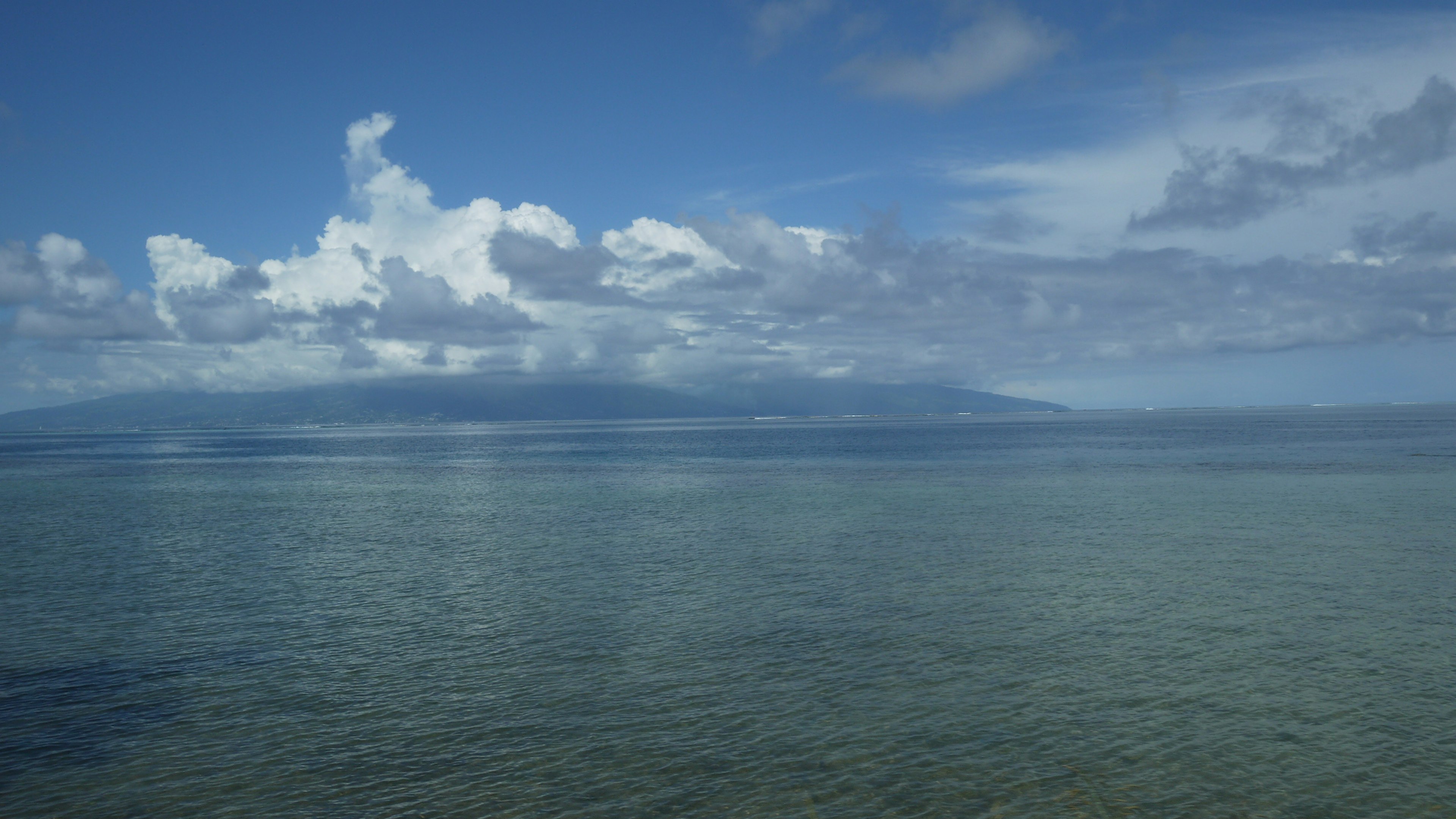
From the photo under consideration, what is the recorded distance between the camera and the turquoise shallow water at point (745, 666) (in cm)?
1761

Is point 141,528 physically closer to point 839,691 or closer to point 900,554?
point 900,554

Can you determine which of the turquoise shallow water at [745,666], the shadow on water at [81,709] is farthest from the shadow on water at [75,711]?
the turquoise shallow water at [745,666]

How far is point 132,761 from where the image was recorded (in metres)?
19.2

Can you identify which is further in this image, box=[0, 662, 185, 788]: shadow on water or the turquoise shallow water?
box=[0, 662, 185, 788]: shadow on water

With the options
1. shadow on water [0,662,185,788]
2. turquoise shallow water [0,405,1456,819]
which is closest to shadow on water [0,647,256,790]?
shadow on water [0,662,185,788]

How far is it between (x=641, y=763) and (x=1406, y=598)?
3115 centimetres

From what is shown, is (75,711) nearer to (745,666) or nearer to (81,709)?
(81,709)

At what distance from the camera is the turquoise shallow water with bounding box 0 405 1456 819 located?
57.8 feet

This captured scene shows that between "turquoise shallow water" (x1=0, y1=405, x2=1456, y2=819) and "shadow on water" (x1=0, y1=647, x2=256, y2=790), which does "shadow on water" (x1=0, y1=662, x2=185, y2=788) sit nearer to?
"shadow on water" (x1=0, y1=647, x2=256, y2=790)

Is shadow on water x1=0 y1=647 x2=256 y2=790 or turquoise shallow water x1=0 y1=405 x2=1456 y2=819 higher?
turquoise shallow water x1=0 y1=405 x2=1456 y2=819

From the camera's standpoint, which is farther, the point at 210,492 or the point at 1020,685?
the point at 210,492

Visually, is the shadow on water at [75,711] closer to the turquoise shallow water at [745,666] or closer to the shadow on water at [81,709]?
the shadow on water at [81,709]

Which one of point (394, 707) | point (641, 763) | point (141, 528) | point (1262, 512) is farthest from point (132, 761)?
point (1262, 512)

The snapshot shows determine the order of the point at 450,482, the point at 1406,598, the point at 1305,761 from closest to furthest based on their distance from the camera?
1. the point at 1305,761
2. the point at 1406,598
3. the point at 450,482
